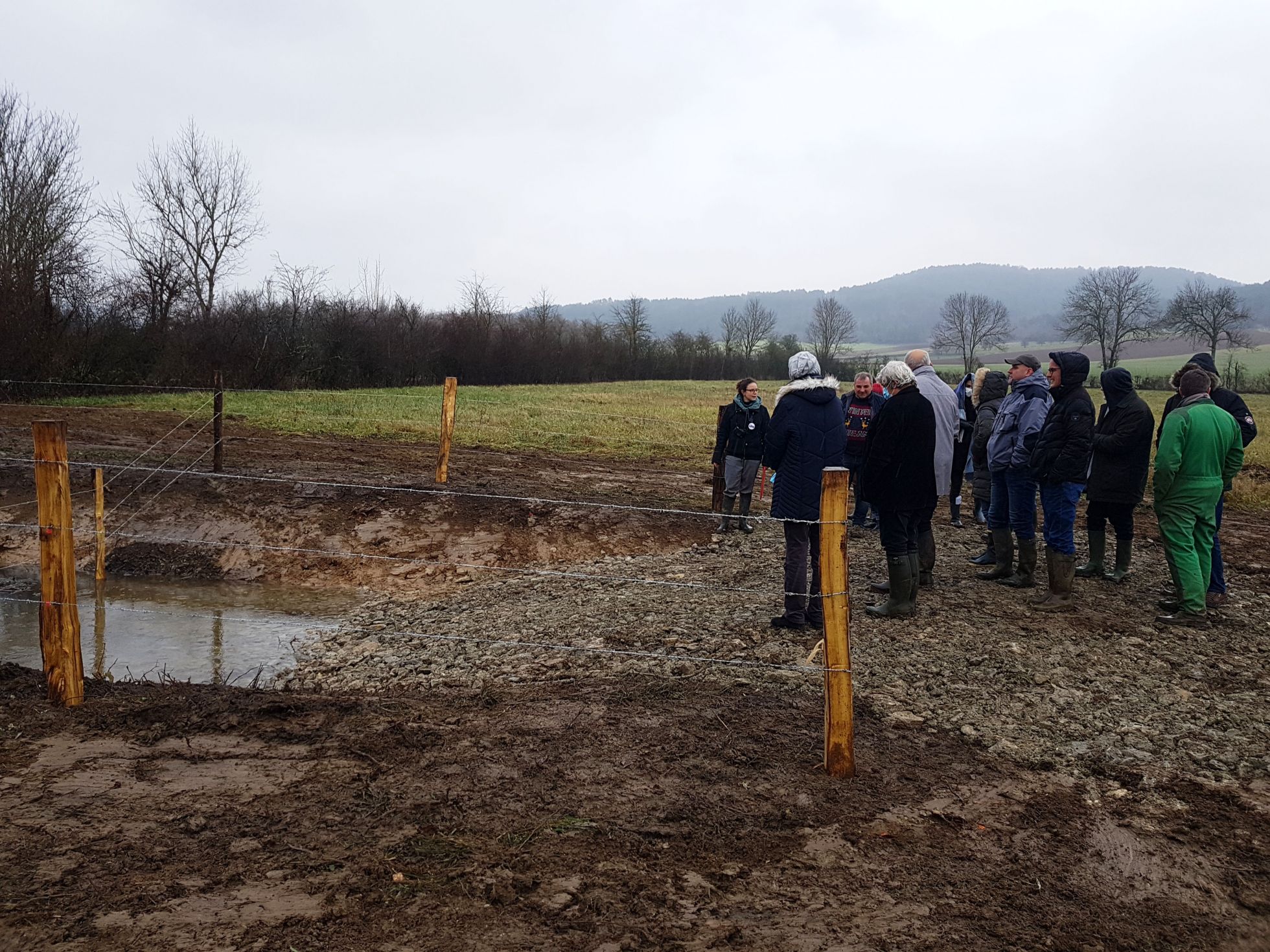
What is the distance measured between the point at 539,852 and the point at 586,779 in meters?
0.69

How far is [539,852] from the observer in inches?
144

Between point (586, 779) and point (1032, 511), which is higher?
point (1032, 511)

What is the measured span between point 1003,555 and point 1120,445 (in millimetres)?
1465

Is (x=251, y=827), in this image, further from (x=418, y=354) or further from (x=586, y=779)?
(x=418, y=354)

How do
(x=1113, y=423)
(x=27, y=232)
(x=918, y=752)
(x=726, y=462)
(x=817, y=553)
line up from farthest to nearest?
(x=27, y=232) → (x=726, y=462) → (x=1113, y=423) → (x=817, y=553) → (x=918, y=752)

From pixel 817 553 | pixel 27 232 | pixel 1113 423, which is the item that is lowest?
pixel 817 553

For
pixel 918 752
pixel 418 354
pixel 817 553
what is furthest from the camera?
Result: pixel 418 354

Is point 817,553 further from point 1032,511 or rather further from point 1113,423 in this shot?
point 1113,423

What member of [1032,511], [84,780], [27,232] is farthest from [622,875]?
[27,232]

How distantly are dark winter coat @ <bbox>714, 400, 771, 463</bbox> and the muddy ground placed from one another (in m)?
2.66

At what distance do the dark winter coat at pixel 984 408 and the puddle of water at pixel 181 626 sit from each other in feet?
22.8

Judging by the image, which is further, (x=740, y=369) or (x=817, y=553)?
(x=740, y=369)

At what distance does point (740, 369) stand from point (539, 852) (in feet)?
239

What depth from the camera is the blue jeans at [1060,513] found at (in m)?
7.46
